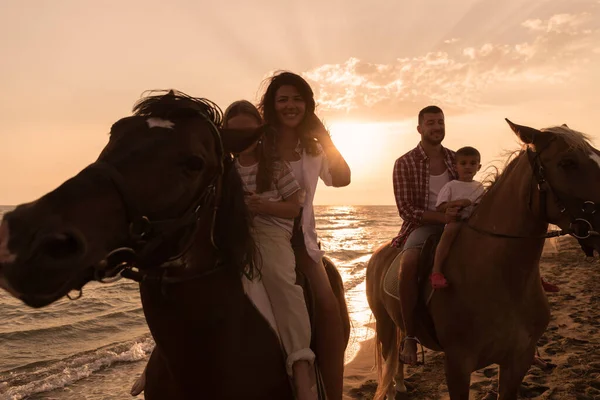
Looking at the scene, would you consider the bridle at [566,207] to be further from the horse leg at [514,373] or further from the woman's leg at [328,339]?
the woman's leg at [328,339]

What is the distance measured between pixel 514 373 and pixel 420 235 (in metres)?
1.59

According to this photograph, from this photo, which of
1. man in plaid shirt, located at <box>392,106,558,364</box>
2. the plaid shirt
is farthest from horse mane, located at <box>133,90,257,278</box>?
the plaid shirt

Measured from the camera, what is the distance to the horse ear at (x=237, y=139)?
7.19ft

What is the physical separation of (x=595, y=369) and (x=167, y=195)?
20.0ft

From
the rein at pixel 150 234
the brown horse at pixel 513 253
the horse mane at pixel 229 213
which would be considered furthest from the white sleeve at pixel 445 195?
the rein at pixel 150 234

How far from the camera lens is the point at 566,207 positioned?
3586 mm

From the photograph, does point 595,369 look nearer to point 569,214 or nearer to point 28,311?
point 569,214

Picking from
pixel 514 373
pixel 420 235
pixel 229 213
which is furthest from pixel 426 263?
pixel 229 213

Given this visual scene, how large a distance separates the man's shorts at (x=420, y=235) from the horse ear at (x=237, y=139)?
3.15 m

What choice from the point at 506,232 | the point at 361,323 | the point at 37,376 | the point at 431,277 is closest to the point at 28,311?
the point at 37,376

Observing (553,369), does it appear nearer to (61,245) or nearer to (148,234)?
(148,234)

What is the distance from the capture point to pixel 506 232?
13.1 feet

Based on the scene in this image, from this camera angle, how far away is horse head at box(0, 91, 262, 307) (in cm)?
142

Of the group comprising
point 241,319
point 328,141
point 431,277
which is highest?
point 328,141
